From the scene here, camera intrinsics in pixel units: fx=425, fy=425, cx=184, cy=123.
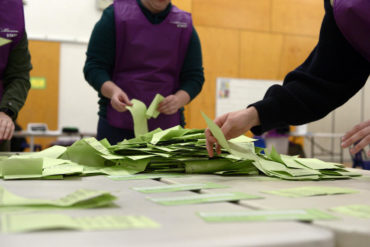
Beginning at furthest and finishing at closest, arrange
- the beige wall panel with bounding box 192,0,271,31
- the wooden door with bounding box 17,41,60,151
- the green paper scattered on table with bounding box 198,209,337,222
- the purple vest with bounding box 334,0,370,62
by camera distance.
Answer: the wooden door with bounding box 17,41,60,151 → the beige wall panel with bounding box 192,0,271,31 → the purple vest with bounding box 334,0,370,62 → the green paper scattered on table with bounding box 198,209,337,222

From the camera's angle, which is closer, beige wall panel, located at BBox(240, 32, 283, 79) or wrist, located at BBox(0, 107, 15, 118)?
wrist, located at BBox(0, 107, 15, 118)

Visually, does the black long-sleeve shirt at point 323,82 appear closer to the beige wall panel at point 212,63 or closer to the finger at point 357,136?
the finger at point 357,136

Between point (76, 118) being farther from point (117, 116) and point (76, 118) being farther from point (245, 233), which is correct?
point (245, 233)

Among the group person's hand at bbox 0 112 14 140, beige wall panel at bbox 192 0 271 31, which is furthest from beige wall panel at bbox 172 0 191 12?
person's hand at bbox 0 112 14 140

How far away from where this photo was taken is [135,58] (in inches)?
66.3

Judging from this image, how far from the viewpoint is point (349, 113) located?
305 inches

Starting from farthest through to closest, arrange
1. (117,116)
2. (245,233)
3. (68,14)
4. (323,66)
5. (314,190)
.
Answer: (68,14), (117,116), (323,66), (314,190), (245,233)

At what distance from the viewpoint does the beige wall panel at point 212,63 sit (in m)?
6.10

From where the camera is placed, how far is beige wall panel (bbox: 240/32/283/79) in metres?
6.58

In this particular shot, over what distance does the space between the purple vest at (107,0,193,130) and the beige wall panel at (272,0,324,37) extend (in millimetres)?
5453

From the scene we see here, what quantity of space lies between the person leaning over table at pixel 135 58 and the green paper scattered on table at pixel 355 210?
1110 millimetres

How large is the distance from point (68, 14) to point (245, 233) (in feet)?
22.1

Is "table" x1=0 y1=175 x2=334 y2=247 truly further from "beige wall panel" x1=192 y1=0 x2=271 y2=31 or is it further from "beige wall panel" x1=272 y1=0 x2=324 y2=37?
"beige wall panel" x1=272 y1=0 x2=324 y2=37

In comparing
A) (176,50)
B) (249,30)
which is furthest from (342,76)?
(249,30)
